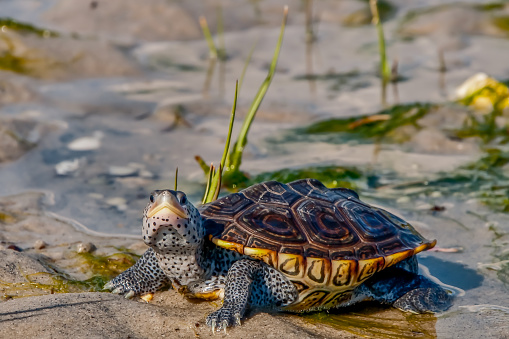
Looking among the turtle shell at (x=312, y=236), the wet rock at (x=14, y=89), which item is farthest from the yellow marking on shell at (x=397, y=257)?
the wet rock at (x=14, y=89)

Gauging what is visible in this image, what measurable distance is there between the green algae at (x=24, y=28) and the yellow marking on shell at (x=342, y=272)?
20.6ft

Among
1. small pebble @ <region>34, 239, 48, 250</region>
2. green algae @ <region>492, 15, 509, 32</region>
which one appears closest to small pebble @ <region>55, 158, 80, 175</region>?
small pebble @ <region>34, 239, 48, 250</region>

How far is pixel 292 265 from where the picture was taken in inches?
134

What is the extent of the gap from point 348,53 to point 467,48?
1741 mm

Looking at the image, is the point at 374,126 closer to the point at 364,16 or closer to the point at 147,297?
the point at 147,297

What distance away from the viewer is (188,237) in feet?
10.7

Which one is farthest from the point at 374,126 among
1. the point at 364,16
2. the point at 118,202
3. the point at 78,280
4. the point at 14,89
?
the point at 364,16

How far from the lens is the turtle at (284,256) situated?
338 cm

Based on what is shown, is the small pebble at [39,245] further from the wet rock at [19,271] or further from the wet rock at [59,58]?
the wet rock at [59,58]

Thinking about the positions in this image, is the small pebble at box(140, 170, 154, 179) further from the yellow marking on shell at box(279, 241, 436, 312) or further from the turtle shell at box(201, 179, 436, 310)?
the yellow marking on shell at box(279, 241, 436, 312)

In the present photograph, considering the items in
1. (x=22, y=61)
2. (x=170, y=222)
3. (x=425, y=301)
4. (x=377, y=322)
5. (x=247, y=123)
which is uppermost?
(x=22, y=61)

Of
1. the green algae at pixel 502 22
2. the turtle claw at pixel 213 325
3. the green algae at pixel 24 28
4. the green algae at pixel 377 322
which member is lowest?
the green algae at pixel 377 322

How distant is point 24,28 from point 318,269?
6456 millimetres

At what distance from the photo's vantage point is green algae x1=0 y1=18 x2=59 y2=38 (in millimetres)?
8188
